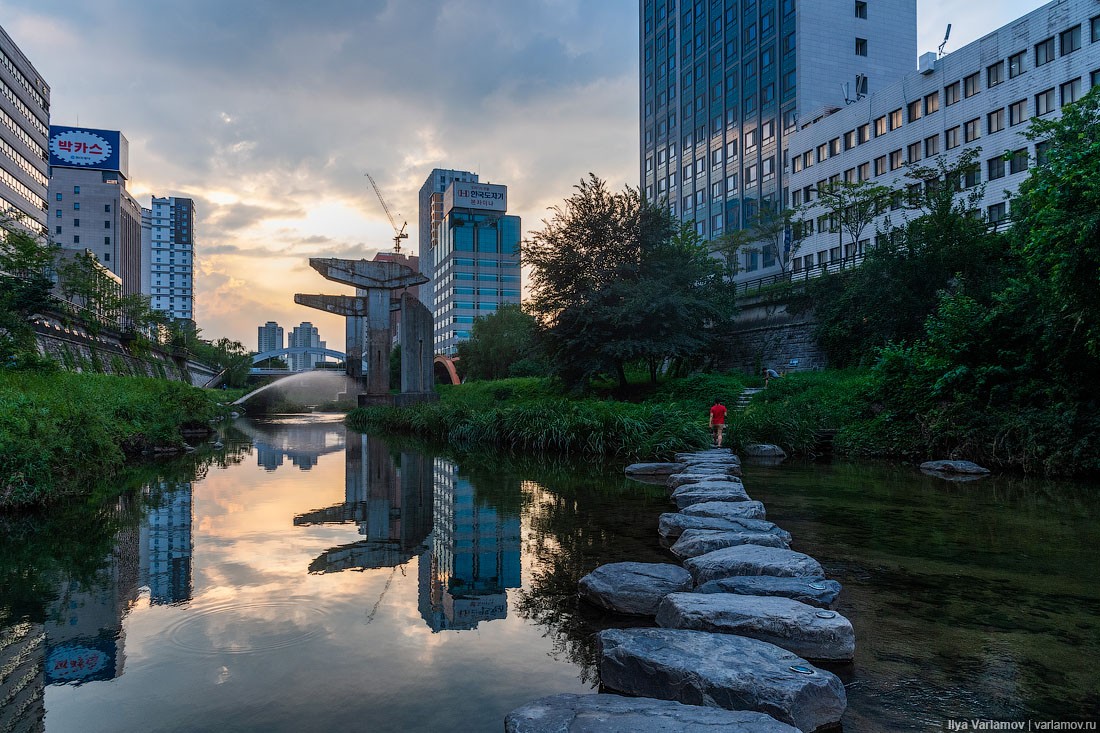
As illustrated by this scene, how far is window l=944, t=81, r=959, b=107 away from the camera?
138ft

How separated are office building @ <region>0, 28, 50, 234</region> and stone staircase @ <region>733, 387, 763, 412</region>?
→ 57887 mm

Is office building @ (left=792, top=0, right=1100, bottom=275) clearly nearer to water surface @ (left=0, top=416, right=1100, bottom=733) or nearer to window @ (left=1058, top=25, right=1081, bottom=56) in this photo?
window @ (left=1058, top=25, right=1081, bottom=56)

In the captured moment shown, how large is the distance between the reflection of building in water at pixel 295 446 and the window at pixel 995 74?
42.2 m

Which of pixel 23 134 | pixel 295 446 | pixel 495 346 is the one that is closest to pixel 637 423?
pixel 295 446

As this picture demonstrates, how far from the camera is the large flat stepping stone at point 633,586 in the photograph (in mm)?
4777

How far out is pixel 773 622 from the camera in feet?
13.2

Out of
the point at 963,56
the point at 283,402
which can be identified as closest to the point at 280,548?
the point at 963,56

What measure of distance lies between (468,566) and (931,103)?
49.6 metres

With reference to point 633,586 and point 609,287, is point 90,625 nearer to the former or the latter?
point 633,586

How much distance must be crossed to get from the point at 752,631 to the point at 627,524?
3.87 meters

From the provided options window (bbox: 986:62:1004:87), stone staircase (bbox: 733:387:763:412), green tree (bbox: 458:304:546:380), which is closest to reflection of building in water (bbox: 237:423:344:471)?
stone staircase (bbox: 733:387:763:412)

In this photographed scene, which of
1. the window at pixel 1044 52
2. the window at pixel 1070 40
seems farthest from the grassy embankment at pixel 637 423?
the window at pixel 1044 52

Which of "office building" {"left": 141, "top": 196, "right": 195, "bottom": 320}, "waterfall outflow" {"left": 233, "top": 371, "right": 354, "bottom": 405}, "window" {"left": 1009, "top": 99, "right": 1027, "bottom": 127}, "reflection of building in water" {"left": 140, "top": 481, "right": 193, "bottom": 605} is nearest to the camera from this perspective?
"reflection of building in water" {"left": 140, "top": 481, "right": 193, "bottom": 605}

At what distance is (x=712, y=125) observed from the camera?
6438 centimetres
